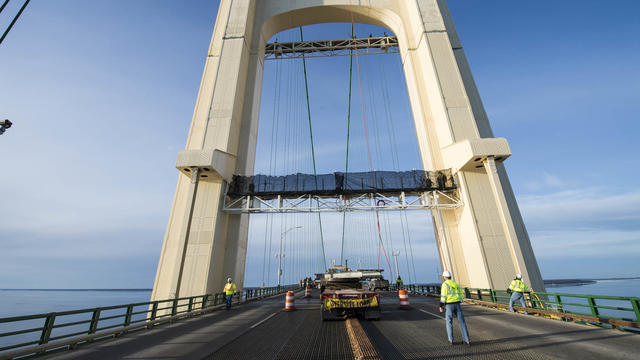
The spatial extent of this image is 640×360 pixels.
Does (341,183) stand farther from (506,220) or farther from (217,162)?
(506,220)

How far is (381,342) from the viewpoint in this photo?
277 inches

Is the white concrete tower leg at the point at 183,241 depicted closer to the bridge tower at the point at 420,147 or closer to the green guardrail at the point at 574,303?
the bridge tower at the point at 420,147

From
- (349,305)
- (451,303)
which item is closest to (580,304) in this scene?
(451,303)

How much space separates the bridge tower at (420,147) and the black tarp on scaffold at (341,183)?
1.19m

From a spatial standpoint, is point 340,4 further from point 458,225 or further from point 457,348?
point 457,348

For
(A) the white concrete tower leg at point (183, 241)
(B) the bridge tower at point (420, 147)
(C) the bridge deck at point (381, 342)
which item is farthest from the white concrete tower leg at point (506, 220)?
(A) the white concrete tower leg at point (183, 241)

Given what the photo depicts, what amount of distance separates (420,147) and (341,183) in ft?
30.7

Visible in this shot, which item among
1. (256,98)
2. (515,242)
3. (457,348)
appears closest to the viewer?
(457,348)

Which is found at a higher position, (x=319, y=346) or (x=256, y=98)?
(x=256, y=98)

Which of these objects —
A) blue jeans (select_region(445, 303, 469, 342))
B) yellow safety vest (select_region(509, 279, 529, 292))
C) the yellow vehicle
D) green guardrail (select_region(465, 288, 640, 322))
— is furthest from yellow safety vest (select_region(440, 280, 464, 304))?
yellow safety vest (select_region(509, 279, 529, 292))

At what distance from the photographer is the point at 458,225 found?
20219 millimetres

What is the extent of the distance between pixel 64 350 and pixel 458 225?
21319mm

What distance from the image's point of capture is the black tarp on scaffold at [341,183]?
68.2 feet

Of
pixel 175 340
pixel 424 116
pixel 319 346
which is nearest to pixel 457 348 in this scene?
pixel 319 346
